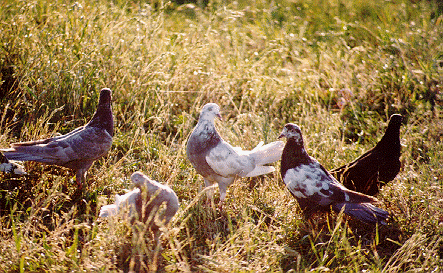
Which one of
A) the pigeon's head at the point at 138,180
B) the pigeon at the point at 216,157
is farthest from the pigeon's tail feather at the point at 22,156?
the pigeon at the point at 216,157

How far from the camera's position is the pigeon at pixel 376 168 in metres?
3.54

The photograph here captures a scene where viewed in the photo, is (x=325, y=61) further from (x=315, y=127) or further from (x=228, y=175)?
(x=228, y=175)

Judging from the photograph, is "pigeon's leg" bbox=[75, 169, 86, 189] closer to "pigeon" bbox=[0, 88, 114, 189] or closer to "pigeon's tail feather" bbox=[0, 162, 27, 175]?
"pigeon" bbox=[0, 88, 114, 189]

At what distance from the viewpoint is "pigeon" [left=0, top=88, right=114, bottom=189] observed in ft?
10.5

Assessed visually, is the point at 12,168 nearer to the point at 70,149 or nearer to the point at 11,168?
the point at 11,168

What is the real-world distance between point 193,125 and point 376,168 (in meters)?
2.09

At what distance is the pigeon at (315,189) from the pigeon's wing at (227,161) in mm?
333

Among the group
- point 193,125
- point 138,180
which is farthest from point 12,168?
point 193,125

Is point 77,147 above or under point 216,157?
above

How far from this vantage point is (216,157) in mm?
3447

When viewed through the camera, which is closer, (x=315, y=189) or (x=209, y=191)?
(x=315, y=189)

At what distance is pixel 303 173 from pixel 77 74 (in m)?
2.45

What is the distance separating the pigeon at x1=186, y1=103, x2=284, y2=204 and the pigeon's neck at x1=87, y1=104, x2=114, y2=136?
72 centimetres

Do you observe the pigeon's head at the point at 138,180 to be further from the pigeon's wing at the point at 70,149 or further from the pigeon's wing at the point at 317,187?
the pigeon's wing at the point at 317,187
